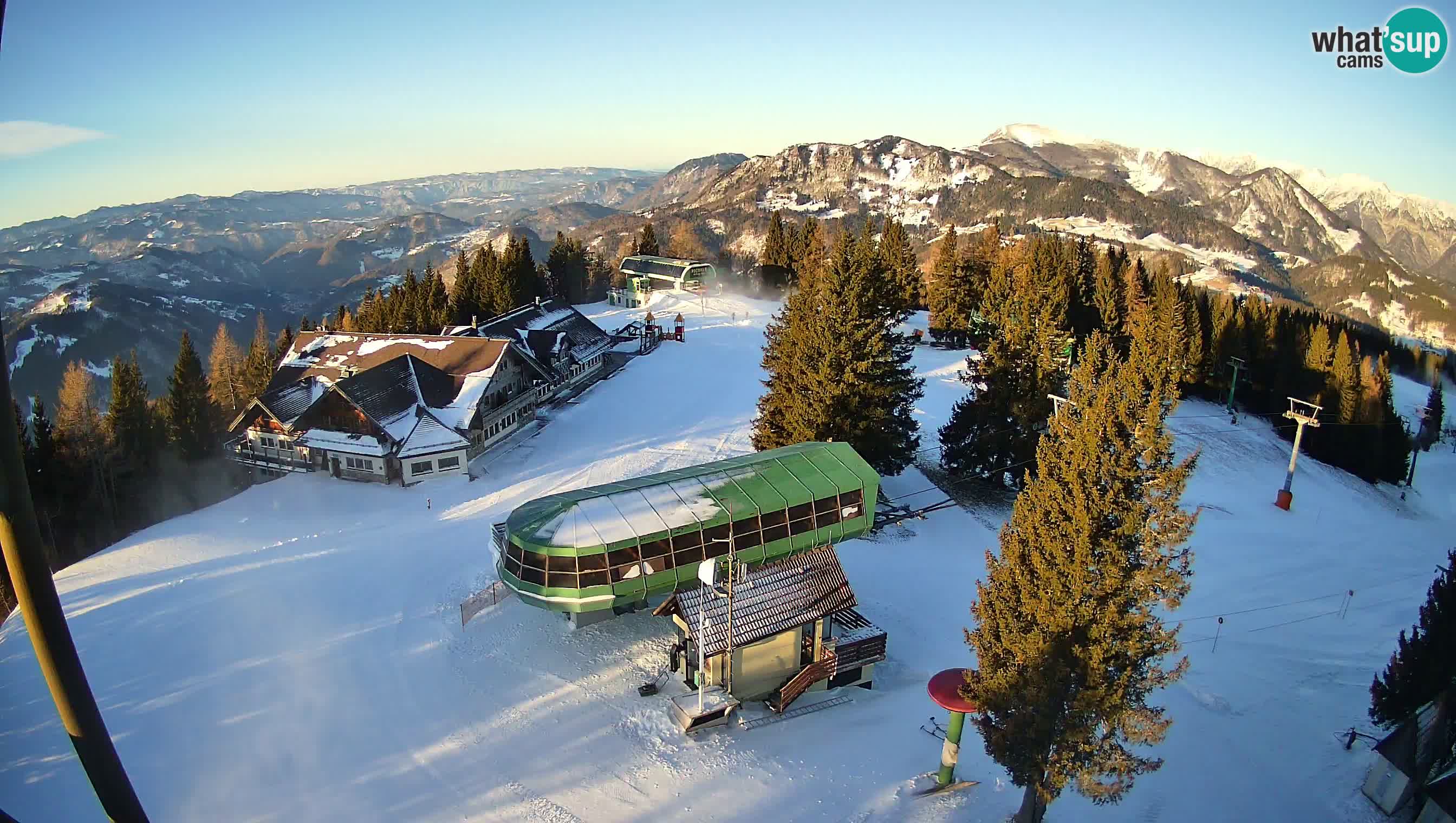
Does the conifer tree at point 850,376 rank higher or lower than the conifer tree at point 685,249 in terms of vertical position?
lower

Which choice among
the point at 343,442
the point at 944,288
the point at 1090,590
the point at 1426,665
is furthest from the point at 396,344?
the point at 1426,665

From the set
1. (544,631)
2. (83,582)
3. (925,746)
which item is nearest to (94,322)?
(83,582)

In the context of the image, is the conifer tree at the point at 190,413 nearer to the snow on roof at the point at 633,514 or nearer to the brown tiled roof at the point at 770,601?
the snow on roof at the point at 633,514

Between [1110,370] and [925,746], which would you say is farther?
[925,746]

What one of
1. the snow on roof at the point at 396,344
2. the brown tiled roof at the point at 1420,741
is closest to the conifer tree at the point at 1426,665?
the brown tiled roof at the point at 1420,741

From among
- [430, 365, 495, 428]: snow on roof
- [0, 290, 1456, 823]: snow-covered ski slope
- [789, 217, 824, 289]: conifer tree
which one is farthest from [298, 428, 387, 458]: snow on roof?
[789, 217, 824, 289]: conifer tree

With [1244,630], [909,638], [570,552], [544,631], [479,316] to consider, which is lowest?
[1244,630]

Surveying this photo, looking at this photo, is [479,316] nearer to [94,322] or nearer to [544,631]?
[544,631]
